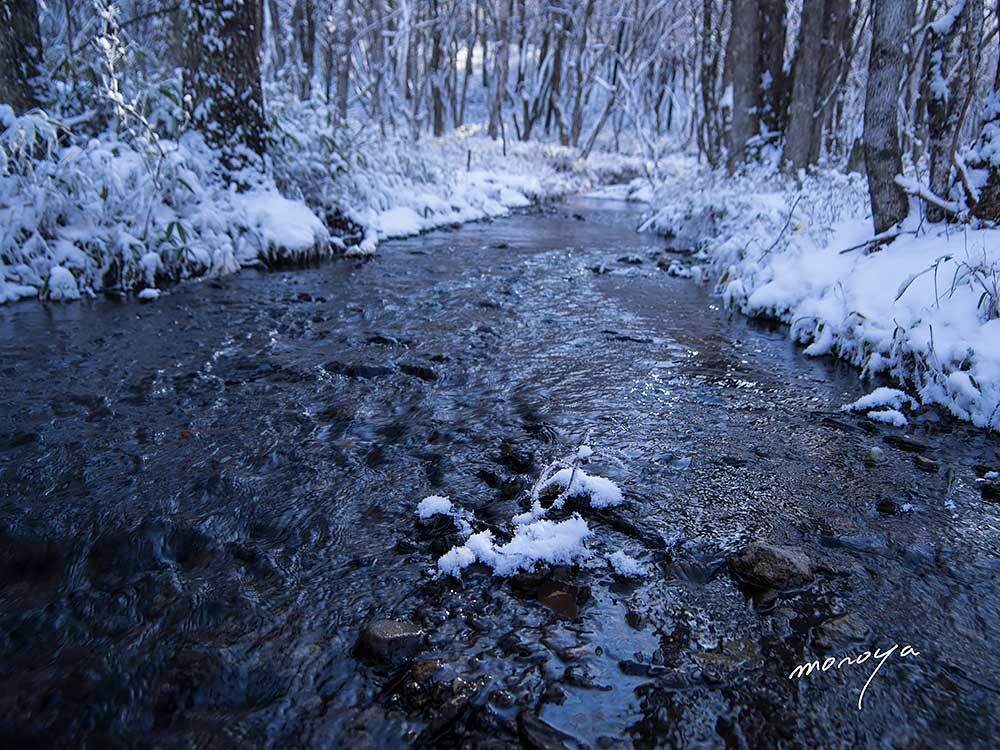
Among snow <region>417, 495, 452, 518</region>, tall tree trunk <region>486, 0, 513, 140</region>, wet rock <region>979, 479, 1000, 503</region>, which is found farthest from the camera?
tall tree trunk <region>486, 0, 513, 140</region>

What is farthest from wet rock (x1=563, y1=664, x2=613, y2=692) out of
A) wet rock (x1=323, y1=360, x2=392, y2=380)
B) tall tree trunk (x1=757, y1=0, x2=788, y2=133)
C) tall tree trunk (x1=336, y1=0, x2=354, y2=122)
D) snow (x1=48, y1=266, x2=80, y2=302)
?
tall tree trunk (x1=336, y1=0, x2=354, y2=122)

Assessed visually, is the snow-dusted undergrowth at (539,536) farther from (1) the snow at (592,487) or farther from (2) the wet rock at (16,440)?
(2) the wet rock at (16,440)

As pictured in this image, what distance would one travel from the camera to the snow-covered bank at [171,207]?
5.34 m

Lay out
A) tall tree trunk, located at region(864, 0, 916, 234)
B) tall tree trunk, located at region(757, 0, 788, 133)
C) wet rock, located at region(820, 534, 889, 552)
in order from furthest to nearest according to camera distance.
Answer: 1. tall tree trunk, located at region(757, 0, 788, 133)
2. tall tree trunk, located at region(864, 0, 916, 234)
3. wet rock, located at region(820, 534, 889, 552)

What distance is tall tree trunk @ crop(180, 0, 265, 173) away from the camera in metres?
7.05

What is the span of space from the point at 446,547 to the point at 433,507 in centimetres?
23

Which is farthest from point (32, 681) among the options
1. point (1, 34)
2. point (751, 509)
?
point (1, 34)

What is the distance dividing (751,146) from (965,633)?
10716mm

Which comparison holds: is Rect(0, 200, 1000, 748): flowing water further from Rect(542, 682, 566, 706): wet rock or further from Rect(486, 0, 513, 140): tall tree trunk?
Rect(486, 0, 513, 140): tall tree trunk

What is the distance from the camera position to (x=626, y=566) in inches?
85.0

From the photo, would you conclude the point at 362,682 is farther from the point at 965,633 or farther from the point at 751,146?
the point at 751,146

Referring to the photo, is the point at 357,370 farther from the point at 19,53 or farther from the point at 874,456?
the point at 19,53

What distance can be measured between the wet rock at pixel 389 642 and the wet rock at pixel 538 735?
1.25ft

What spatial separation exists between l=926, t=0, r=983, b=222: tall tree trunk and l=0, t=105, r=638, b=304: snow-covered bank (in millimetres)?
5994
